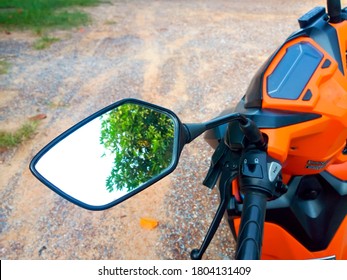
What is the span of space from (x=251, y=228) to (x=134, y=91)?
3910 millimetres

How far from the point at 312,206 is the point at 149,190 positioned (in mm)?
1767

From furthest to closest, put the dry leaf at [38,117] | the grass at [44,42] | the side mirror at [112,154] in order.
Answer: the grass at [44,42] → the dry leaf at [38,117] → the side mirror at [112,154]

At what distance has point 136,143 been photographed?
115 cm

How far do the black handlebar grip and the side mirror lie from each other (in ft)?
0.74

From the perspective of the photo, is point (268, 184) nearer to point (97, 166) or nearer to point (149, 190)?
point (97, 166)

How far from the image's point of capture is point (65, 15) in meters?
7.27

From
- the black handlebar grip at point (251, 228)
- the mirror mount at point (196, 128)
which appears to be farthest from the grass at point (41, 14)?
the black handlebar grip at point (251, 228)

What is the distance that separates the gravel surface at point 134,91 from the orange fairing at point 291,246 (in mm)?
968

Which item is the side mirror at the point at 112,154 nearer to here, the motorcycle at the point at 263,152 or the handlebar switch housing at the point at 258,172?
the motorcycle at the point at 263,152

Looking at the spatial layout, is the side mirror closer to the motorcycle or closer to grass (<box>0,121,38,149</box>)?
the motorcycle

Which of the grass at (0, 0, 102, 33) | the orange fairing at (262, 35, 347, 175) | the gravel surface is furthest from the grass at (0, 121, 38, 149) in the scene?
the grass at (0, 0, 102, 33)

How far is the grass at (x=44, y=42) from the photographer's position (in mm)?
5957

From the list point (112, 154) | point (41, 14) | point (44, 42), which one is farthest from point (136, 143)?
point (41, 14)

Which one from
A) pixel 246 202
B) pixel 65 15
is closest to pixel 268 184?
pixel 246 202
